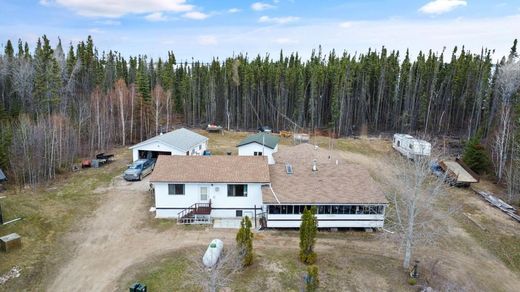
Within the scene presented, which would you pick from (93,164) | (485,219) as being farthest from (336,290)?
(93,164)

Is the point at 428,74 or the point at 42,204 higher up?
the point at 428,74

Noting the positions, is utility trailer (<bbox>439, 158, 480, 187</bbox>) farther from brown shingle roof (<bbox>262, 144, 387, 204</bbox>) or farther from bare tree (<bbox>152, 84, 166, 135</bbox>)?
bare tree (<bbox>152, 84, 166, 135</bbox>)

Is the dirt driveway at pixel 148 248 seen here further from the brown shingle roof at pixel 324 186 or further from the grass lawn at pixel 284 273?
the brown shingle roof at pixel 324 186

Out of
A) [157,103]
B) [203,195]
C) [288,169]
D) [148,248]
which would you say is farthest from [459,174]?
[157,103]

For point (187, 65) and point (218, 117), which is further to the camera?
point (187, 65)

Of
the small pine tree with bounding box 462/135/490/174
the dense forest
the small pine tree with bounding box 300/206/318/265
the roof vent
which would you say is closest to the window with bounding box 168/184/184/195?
the roof vent

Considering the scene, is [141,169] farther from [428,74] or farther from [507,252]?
[428,74]
